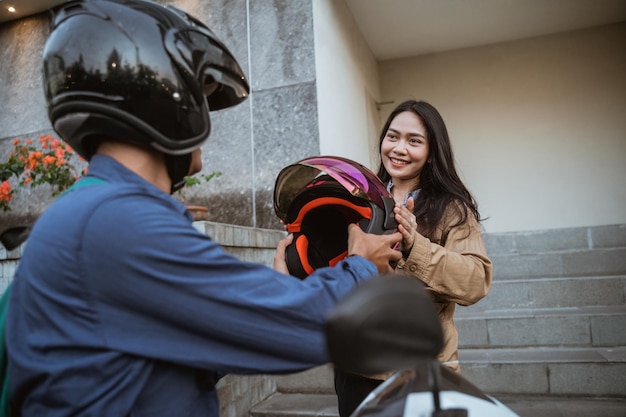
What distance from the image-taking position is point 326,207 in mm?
1630

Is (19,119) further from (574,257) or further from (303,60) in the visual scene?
(574,257)

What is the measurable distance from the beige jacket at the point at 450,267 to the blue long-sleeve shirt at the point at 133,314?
793 mm

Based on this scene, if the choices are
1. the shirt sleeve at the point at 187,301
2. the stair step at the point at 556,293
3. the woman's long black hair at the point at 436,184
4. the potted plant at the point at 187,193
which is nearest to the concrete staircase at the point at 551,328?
the stair step at the point at 556,293

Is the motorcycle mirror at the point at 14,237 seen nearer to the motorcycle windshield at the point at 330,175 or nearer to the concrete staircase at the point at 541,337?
the motorcycle windshield at the point at 330,175

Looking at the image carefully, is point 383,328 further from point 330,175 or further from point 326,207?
point 326,207

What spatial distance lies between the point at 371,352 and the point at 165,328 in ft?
1.31

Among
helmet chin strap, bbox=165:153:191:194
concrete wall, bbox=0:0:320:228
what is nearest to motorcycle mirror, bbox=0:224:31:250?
helmet chin strap, bbox=165:153:191:194

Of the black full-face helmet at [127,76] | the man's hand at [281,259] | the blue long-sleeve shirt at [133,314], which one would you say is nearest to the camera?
the blue long-sleeve shirt at [133,314]

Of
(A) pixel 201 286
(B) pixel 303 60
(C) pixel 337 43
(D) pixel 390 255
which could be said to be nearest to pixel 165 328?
(A) pixel 201 286

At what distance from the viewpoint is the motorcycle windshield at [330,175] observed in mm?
1404

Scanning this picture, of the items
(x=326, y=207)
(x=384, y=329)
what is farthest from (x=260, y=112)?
(x=384, y=329)

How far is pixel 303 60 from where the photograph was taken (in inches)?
187

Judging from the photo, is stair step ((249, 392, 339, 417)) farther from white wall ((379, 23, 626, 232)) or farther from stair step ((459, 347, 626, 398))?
white wall ((379, 23, 626, 232))

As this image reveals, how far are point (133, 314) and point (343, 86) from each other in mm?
4956
